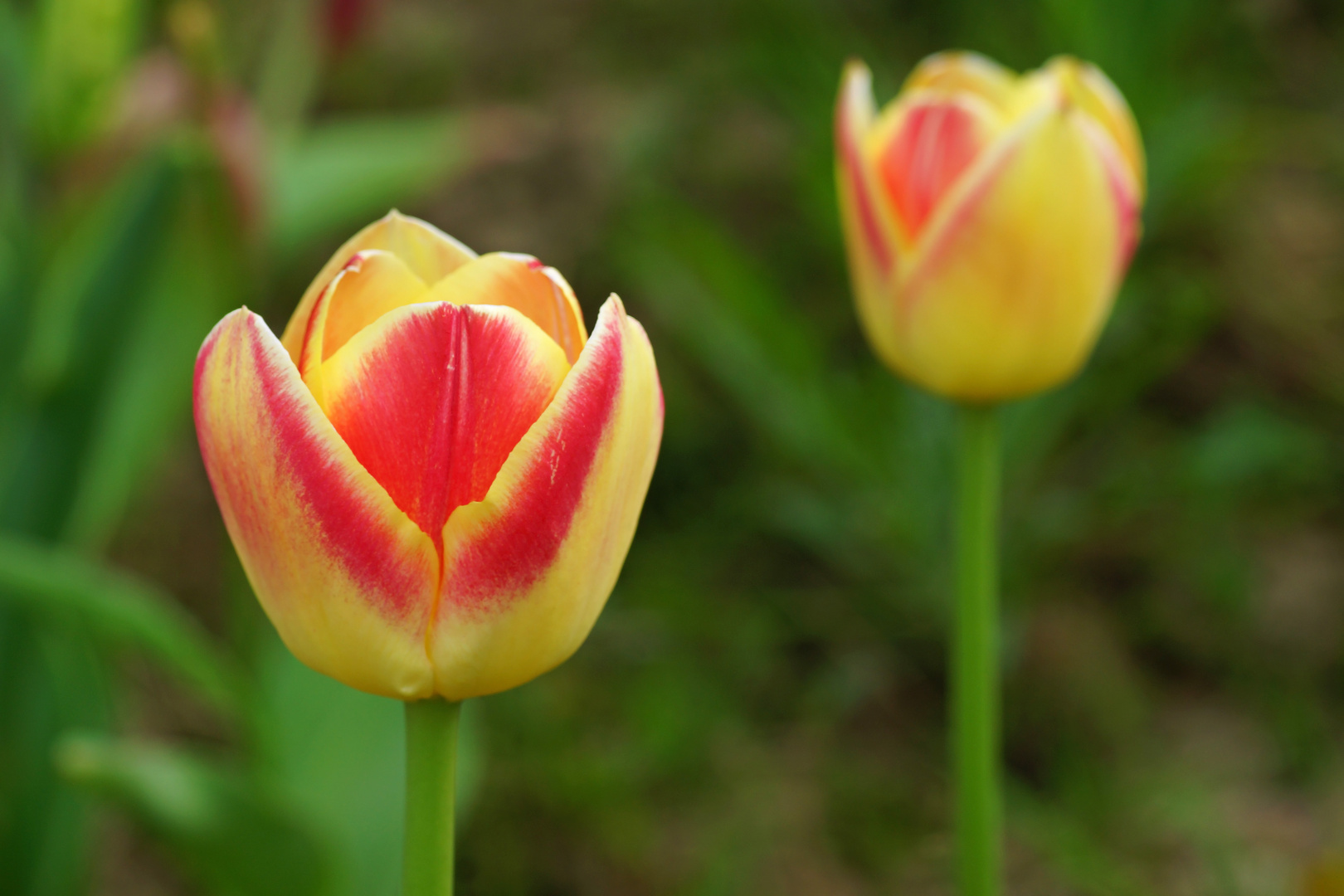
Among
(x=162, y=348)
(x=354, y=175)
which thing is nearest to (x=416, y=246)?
(x=162, y=348)

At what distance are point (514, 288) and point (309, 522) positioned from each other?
0.26 feet

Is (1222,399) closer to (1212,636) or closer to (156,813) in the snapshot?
(1212,636)

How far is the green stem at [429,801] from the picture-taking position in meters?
0.28

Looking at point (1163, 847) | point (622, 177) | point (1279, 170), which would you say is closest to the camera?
point (1163, 847)

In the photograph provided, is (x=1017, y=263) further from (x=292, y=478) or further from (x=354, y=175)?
(x=354, y=175)

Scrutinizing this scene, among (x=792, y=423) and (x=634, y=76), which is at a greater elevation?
(x=634, y=76)

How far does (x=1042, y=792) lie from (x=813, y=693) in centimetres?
22

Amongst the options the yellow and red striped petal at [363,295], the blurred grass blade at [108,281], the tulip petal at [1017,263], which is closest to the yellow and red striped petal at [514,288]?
the yellow and red striped petal at [363,295]

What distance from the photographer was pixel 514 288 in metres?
0.31

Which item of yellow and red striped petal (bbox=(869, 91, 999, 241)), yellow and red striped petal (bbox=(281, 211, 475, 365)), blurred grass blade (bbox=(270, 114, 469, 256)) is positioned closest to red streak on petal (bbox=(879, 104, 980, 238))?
yellow and red striped petal (bbox=(869, 91, 999, 241))

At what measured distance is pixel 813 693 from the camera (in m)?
1.19

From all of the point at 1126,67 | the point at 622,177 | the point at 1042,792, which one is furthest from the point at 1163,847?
the point at 622,177

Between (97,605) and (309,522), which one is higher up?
(309,522)

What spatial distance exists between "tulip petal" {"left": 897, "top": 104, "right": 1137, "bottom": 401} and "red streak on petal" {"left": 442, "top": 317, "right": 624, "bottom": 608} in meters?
0.20
